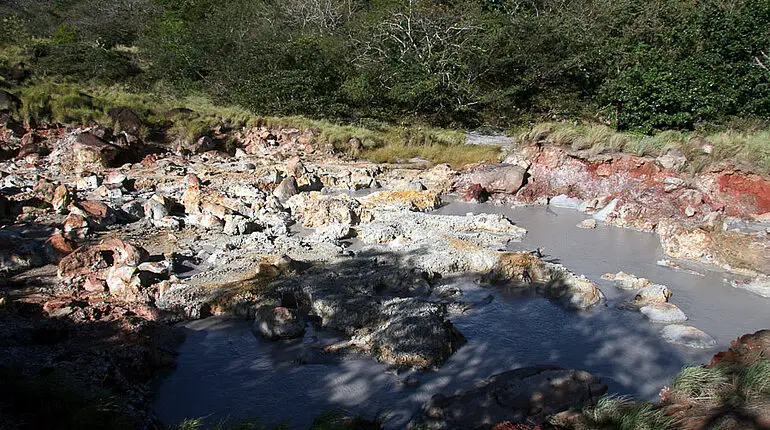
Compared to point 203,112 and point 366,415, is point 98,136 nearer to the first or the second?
point 203,112

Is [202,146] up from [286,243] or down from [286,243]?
up

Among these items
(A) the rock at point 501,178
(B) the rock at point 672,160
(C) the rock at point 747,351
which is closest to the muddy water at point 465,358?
(C) the rock at point 747,351

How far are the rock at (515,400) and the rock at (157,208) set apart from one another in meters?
6.77

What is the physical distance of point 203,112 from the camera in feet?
56.0

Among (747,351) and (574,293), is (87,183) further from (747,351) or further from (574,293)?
(747,351)

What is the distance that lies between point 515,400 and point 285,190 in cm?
757

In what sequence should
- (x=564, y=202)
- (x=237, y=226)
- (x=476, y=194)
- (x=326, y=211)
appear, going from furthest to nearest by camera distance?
(x=476, y=194) → (x=564, y=202) → (x=326, y=211) → (x=237, y=226)

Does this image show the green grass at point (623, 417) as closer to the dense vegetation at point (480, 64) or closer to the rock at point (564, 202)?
the rock at point (564, 202)

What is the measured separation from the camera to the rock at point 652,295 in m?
6.51

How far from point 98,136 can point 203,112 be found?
4.54 metres

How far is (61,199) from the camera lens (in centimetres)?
954

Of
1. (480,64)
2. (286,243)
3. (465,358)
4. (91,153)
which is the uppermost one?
(480,64)

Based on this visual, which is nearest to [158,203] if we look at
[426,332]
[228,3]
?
[426,332]

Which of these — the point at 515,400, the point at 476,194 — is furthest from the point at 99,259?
the point at 476,194
